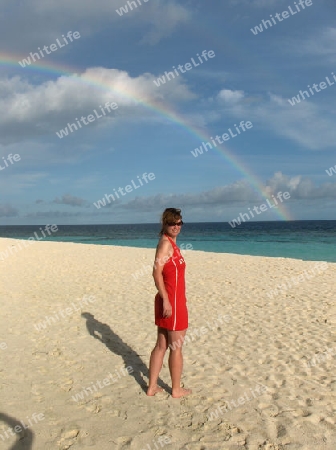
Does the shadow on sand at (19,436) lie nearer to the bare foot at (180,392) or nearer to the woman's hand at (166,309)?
the bare foot at (180,392)

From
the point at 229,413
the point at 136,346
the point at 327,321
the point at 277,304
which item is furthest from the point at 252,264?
the point at 229,413

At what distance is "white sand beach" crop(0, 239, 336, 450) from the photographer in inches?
157

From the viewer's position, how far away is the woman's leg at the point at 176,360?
14.8 ft

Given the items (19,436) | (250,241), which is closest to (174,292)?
(19,436)

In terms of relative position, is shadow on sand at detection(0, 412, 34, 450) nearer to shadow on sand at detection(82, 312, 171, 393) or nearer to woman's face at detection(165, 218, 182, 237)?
shadow on sand at detection(82, 312, 171, 393)

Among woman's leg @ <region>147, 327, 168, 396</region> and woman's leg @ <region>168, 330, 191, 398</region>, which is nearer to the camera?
woman's leg @ <region>168, 330, 191, 398</region>

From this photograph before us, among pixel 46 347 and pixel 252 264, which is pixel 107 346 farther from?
pixel 252 264

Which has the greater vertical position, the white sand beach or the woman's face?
the woman's face

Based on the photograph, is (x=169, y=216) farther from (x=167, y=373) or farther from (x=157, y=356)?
(x=167, y=373)

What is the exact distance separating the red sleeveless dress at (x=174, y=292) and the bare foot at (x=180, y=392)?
0.83 meters

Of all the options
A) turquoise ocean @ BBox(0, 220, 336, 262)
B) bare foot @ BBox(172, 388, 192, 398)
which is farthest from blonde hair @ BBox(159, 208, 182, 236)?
turquoise ocean @ BBox(0, 220, 336, 262)

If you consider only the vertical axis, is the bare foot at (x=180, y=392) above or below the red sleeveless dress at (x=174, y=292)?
below

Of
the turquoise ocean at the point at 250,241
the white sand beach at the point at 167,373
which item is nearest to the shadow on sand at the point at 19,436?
the white sand beach at the point at 167,373

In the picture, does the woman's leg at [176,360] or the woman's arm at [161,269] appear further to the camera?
the woman's leg at [176,360]
